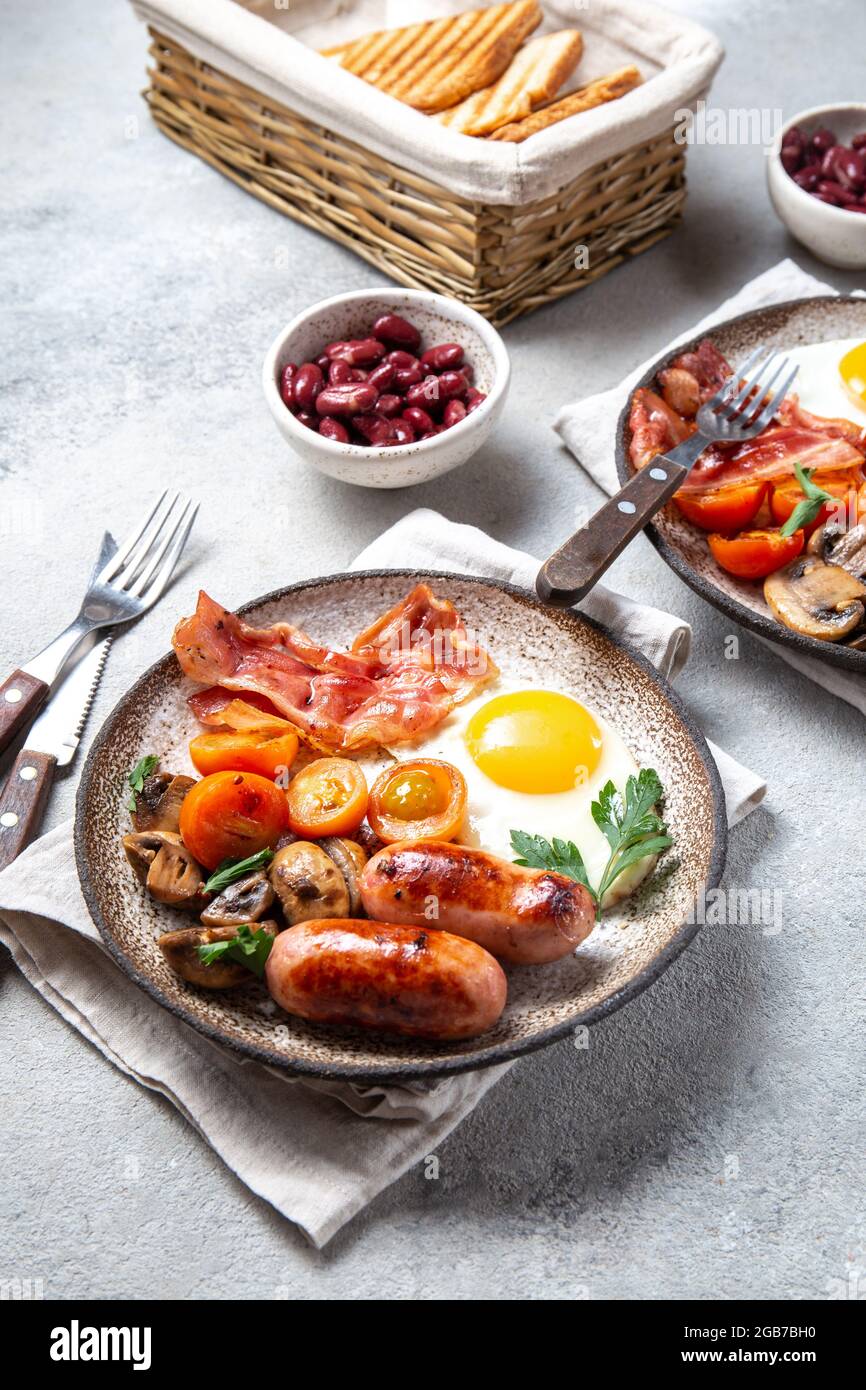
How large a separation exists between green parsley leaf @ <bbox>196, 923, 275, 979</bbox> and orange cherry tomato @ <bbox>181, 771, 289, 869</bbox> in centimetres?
21

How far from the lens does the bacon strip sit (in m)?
2.73

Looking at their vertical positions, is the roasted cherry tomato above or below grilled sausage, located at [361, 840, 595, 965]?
above

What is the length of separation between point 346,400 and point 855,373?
57.5 inches

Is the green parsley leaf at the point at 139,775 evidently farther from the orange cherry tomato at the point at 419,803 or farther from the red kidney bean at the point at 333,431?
the red kidney bean at the point at 333,431

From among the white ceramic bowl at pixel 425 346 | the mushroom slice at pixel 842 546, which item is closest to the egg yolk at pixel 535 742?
the mushroom slice at pixel 842 546

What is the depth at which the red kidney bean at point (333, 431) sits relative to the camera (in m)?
3.40

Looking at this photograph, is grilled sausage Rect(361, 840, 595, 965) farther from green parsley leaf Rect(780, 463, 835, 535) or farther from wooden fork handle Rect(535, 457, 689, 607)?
green parsley leaf Rect(780, 463, 835, 535)

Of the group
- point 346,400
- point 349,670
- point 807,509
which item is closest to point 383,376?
point 346,400

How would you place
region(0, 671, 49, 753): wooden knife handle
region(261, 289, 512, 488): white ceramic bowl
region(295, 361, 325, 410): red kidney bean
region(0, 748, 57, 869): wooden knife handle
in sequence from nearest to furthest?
region(0, 748, 57, 869): wooden knife handle → region(0, 671, 49, 753): wooden knife handle → region(261, 289, 512, 488): white ceramic bowl → region(295, 361, 325, 410): red kidney bean

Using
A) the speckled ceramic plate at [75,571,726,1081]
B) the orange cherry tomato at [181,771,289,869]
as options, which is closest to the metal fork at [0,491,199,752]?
the speckled ceramic plate at [75,571,726,1081]

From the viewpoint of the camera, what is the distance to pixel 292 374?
3.54 metres

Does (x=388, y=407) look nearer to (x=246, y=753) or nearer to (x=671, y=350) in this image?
(x=671, y=350)

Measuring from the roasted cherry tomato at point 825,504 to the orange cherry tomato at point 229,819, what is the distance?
1565 millimetres

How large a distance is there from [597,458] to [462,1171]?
2.15m
